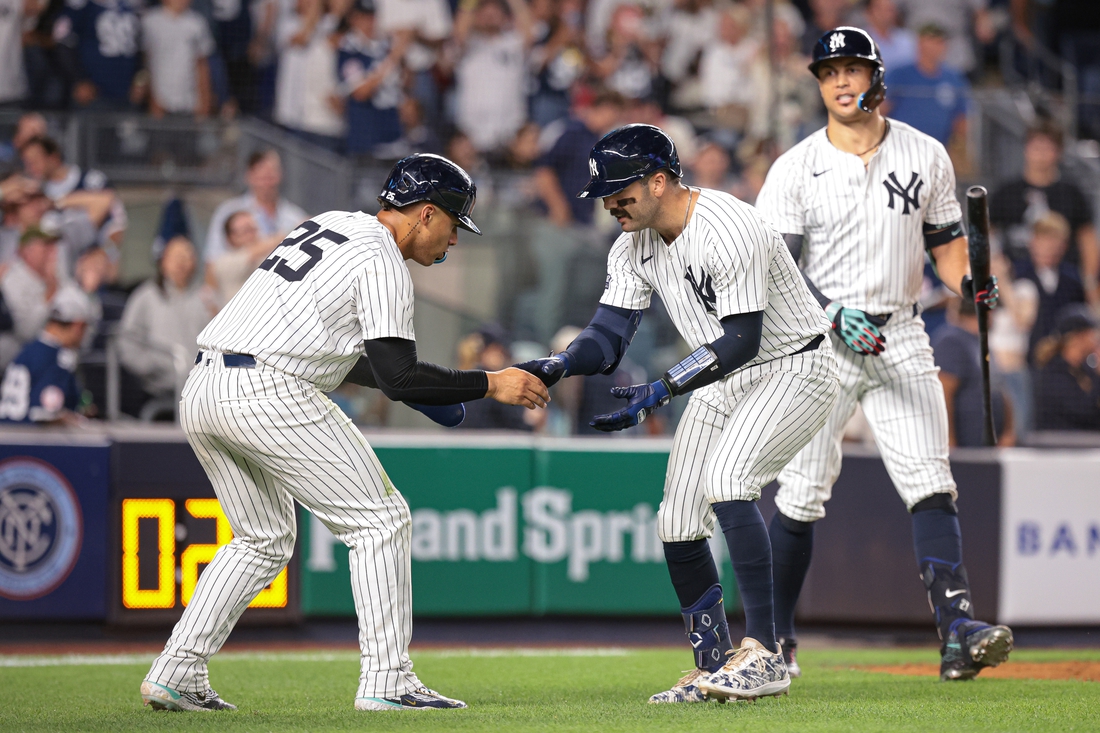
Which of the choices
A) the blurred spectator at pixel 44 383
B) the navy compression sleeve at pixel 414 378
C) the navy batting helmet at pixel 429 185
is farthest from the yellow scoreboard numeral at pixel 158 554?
the navy batting helmet at pixel 429 185

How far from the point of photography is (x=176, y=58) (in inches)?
392

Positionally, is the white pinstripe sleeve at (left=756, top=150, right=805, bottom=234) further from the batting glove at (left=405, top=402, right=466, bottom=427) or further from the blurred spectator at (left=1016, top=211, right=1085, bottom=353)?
the blurred spectator at (left=1016, top=211, right=1085, bottom=353)

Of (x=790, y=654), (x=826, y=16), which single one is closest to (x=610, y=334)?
(x=790, y=654)

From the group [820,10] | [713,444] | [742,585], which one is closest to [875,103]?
[713,444]

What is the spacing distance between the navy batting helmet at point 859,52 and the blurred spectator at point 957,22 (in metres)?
7.40

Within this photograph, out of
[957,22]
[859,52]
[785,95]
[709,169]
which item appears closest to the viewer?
[859,52]

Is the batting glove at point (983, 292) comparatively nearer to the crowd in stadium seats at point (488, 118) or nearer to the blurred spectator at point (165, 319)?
the crowd in stadium seats at point (488, 118)

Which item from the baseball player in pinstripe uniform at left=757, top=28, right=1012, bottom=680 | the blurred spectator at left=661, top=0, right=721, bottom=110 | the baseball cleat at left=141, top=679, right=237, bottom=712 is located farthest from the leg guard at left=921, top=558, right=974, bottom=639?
the blurred spectator at left=661, top=0, right=721, bottom=110

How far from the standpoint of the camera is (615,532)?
7848 millimetres

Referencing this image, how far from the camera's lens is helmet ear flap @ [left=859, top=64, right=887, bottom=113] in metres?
5.20

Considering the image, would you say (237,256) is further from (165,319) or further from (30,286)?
(30,286)

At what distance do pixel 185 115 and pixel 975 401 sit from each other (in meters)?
5.77

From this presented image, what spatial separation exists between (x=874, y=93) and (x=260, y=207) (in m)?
5.02

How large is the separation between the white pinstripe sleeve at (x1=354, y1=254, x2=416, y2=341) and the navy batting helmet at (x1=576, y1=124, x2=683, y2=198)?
0.66 metres
